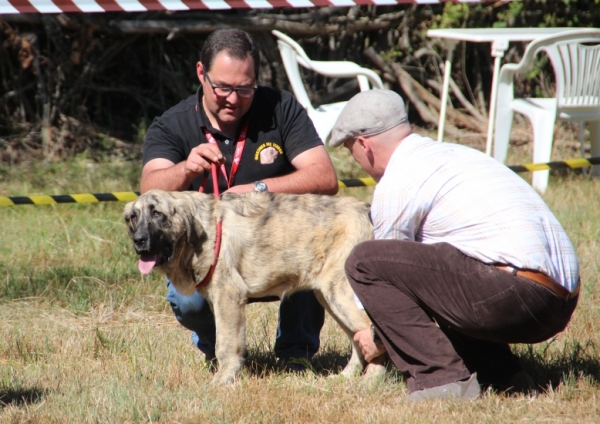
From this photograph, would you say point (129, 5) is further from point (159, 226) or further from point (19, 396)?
point (19, 396)

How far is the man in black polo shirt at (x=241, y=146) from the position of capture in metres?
4.59

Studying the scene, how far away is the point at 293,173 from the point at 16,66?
703cm

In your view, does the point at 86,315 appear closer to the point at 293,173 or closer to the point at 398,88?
the point at 293,173

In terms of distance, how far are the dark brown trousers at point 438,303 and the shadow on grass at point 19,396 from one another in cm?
174

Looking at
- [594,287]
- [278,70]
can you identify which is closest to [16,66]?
[278,70]

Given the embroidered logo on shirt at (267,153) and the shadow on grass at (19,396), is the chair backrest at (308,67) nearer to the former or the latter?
the embroidered logo on shirt at (267,153)

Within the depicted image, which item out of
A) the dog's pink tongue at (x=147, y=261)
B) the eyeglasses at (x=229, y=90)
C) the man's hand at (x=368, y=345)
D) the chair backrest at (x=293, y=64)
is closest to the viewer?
the dog's pink tongue at (x=147, y=261)

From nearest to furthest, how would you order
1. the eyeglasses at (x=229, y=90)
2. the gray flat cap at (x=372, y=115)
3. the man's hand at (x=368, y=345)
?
1. the gray flat cap at (x=372, y=115)
2. the man's hand at (x=368, y=345)
3. the eyeglasses at (x=229, y=90)

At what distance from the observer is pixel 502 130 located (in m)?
8.98

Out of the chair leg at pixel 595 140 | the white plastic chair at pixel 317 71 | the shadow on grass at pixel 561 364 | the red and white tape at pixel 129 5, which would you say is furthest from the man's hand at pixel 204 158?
the chair leg at pixel 595 140

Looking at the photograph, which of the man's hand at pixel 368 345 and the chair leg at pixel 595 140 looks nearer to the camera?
the man's hand at pixel 368 345

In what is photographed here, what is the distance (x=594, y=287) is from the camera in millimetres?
6012

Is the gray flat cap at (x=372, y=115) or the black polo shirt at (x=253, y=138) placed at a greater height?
the gray flat cap at (x=372, y=115)

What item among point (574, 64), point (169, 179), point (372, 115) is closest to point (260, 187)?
point (169, 179)
